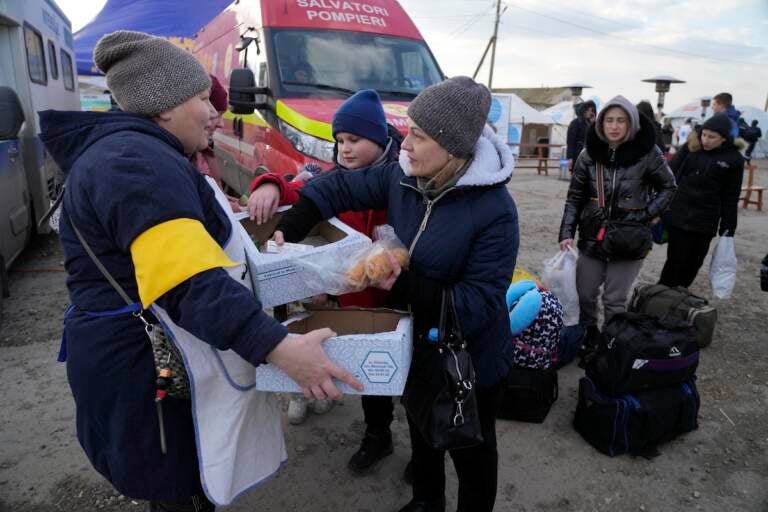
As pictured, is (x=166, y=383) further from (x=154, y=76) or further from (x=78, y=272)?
(x=154, y=76)

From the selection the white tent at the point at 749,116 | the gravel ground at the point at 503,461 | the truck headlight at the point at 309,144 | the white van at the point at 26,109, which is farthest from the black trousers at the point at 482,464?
the white tent at the point at 749,116

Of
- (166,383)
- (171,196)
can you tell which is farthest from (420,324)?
(171,196)

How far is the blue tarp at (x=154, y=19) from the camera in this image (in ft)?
46.6

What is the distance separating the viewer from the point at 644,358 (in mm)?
2971

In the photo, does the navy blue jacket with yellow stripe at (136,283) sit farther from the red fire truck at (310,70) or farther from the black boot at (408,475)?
the red fire truck at (310,70)

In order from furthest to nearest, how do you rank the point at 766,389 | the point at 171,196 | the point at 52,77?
1. the point at 52,77
2. the point at 766,389
3. the point at 171,196

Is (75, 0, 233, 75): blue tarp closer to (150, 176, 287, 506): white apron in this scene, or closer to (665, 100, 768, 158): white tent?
(150, 176, 287, 506): white apron

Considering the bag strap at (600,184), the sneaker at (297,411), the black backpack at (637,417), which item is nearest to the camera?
the black backpack at (637,417)

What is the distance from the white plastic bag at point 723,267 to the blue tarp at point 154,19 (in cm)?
1348

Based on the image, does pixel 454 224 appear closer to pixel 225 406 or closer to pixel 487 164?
pixel 487 164

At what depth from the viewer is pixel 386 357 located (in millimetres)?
1388

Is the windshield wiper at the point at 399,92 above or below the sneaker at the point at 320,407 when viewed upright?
above

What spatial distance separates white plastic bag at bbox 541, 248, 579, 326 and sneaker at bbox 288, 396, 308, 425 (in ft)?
6.77

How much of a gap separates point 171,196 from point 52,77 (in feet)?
23.9
